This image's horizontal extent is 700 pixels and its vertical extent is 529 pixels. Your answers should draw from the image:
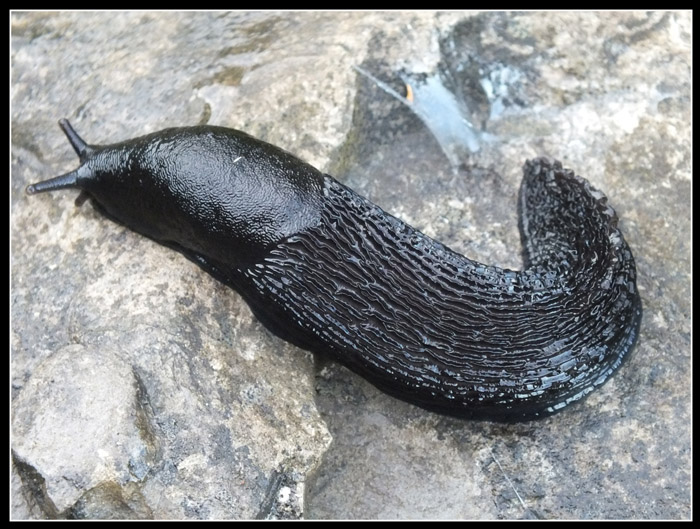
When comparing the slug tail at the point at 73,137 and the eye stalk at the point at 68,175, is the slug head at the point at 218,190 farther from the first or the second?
the slug tail at the point at 73,137

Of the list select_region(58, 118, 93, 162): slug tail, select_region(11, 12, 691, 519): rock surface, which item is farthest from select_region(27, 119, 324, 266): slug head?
select_region(58, 118, 93, 162): slug tail

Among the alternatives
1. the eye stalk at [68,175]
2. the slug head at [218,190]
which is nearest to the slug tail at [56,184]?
the eye stalk at [68,175]

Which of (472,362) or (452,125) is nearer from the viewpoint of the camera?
(472,362)

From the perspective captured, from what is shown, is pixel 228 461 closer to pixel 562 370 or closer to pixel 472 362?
pixel 472 362

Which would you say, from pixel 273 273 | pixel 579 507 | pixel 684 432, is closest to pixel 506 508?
pixel 579 507

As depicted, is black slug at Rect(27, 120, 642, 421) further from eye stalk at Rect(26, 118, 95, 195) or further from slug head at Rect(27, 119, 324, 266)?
eye stalk at Rect(26, 118, 95, 195)
